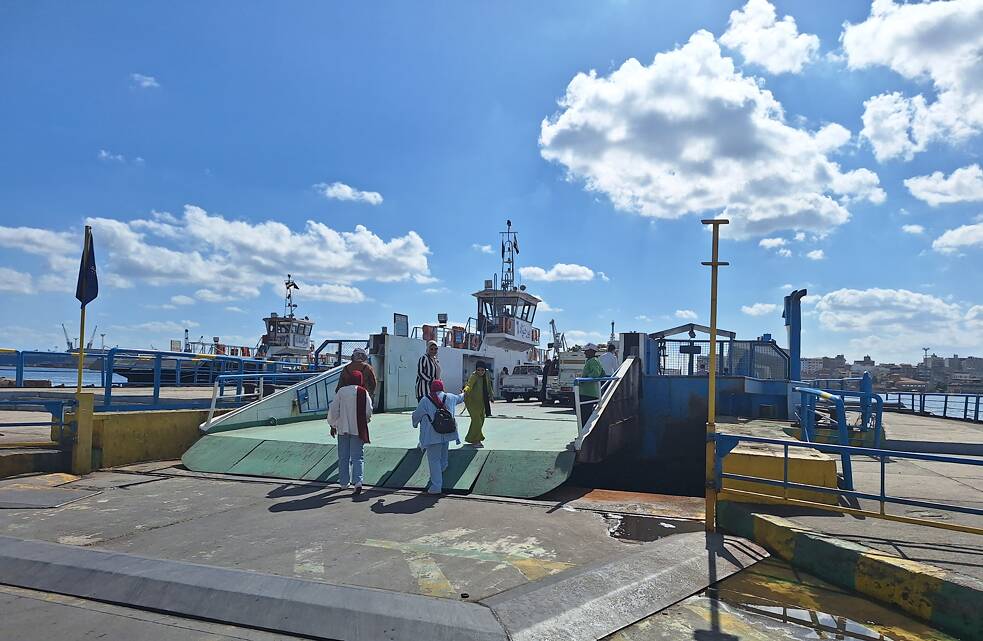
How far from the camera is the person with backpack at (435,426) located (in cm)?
761

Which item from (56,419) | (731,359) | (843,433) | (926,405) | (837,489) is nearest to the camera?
(837,489)

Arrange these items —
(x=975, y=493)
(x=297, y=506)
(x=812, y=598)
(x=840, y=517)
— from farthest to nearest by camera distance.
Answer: (x=975, y=493) → (x=297, y=506) → (x=840, y=517) → (x=812, y=598)

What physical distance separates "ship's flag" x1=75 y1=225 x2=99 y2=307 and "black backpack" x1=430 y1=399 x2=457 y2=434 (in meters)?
5.95

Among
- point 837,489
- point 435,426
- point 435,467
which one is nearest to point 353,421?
point 435,426

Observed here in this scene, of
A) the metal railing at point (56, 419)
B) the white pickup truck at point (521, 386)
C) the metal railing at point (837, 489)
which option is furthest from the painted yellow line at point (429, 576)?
the white pickup truck at point (521, 386)

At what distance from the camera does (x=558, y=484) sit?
7.64 meters

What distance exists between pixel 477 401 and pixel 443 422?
1623 millimetres

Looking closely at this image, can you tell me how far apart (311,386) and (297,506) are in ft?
21.9

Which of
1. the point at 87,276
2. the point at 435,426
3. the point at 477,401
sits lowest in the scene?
the point at 435,426

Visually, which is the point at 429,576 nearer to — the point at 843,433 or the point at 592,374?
the point at 843,433

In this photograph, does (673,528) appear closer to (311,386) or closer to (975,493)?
(975,493)

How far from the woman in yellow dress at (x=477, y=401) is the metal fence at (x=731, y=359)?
23.5 feet

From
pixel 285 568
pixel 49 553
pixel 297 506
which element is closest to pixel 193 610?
pixel 285 568

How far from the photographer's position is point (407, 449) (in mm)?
8938
